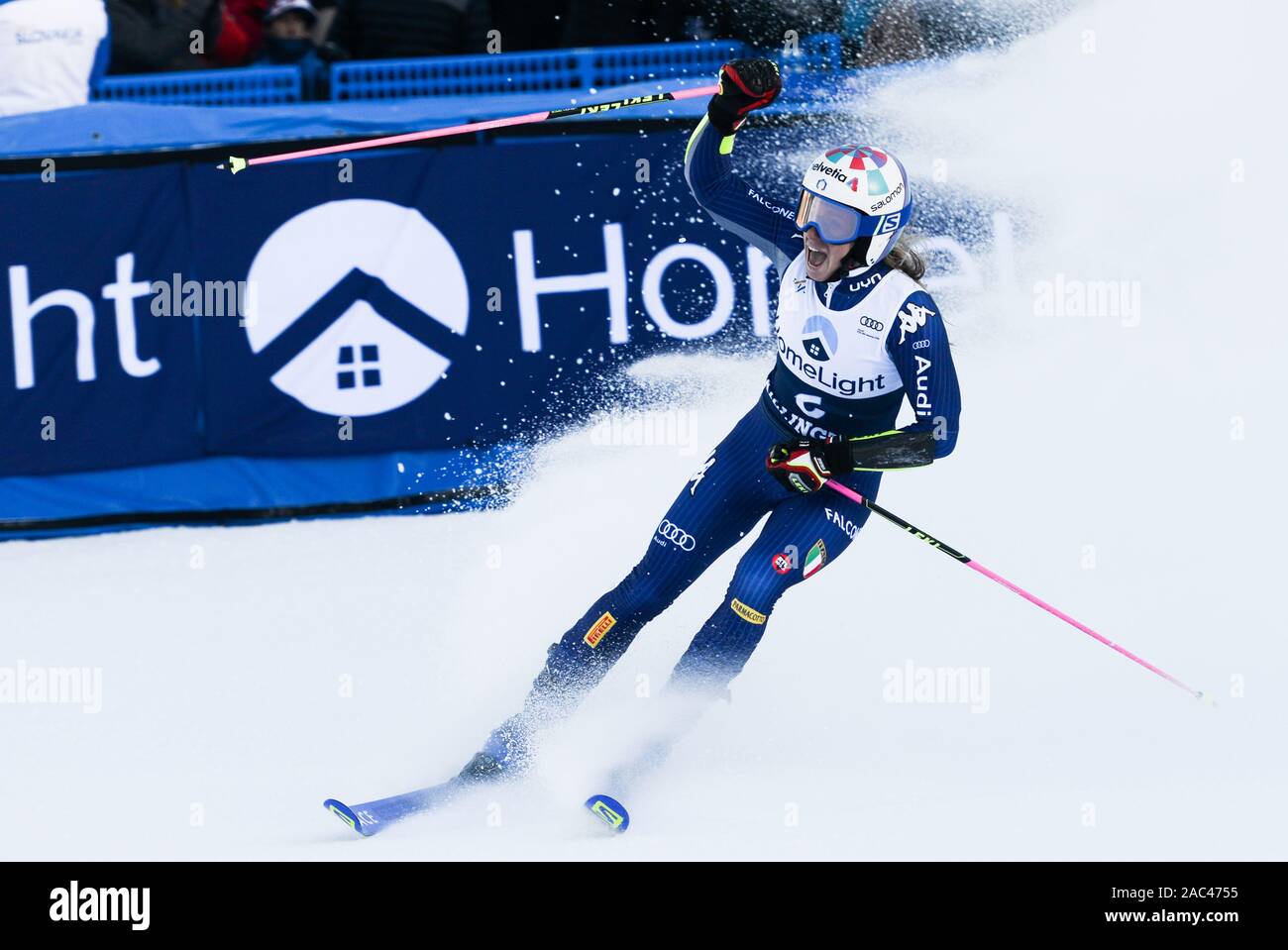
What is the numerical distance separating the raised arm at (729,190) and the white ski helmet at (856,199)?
299 mm

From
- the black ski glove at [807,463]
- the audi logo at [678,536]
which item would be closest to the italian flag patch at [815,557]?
the black ski glove at [807,463]

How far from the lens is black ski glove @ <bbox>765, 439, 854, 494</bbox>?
4.26 metres

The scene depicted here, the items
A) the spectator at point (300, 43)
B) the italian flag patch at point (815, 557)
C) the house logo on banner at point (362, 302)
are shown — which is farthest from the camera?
the spectator at point (300, 43)

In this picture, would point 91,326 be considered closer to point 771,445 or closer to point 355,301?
point 355,301

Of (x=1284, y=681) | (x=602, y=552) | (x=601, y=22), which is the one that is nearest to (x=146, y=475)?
(x=602, y=552)

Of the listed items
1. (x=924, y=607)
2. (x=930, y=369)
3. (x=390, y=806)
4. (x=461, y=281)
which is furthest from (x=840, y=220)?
(x=461, y=281)

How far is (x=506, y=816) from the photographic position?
4.31 metres

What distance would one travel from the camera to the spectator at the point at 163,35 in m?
7.02

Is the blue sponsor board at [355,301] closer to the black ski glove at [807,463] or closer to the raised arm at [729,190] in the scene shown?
the raised arm at [729,190]

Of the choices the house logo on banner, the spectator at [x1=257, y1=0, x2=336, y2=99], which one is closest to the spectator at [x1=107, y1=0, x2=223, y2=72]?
the spectator at [x1=257, y1=0, x2=336, y2=99]

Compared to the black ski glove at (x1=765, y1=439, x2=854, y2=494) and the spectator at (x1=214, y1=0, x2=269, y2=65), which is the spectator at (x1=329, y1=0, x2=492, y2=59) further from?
the black ski glove at (x1=765, y1=439, x2=854, y2=494)

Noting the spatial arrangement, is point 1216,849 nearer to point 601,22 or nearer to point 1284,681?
point 1284,681

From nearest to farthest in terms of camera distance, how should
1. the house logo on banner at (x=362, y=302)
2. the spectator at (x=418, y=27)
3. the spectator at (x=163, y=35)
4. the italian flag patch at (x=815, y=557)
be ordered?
the italian flag patch at (x=815, y=557), the house logo on banner at (x=362, y=302), the spectator at (x=418, y=27), the spectator at (x=163, y=35)

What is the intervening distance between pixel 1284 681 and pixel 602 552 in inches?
91.2
